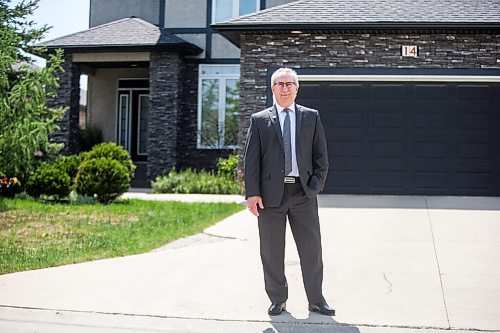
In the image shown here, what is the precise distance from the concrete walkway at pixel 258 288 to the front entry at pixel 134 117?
38.3 feet

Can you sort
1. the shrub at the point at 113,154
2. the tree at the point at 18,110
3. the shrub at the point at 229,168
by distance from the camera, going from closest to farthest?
the tree at the point at 18,110 < the shrub at the point at 113,154 < the shrub at the point at 229,168

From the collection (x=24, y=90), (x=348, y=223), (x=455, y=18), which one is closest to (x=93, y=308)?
(x=348, y=223)

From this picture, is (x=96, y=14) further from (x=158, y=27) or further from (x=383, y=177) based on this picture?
(x=383, y=177)

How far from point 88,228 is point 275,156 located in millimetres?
5670

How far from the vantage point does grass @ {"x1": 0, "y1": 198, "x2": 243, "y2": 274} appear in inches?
313

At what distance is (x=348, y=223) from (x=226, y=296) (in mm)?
4549

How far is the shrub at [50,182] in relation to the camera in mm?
13797

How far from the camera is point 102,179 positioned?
535 inches

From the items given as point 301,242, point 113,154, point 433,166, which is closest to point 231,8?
point 113,154

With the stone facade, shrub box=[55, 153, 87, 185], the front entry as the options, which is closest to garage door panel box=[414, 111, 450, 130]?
the stone facade

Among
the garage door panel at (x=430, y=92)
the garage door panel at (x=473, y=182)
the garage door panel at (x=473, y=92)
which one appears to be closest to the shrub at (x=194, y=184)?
the garage door panel at (x=430, y=92)

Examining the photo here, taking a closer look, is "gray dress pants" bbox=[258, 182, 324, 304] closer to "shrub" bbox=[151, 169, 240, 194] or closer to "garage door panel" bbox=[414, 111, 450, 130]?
"garage door panel" bbox=[414, 111, 450, 130]

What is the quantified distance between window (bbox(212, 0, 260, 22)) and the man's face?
46.1 ft

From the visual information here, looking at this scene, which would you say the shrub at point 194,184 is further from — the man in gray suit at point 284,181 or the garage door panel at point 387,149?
the man in gray suit at point 284,181
